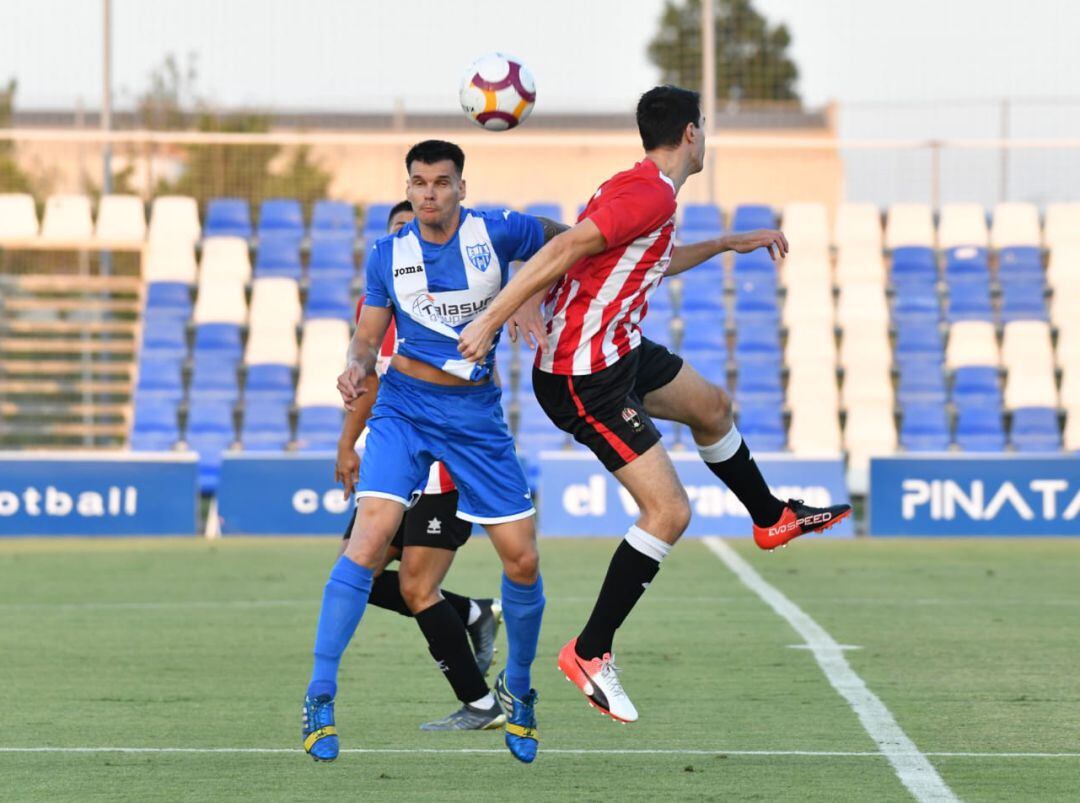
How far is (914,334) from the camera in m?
20.4

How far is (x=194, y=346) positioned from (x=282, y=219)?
2.12m

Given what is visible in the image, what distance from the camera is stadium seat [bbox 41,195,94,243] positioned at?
2077 cm

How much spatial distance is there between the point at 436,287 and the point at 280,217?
15.4 metres

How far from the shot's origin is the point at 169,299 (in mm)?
20297

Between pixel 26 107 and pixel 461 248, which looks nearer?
pixel 461 248

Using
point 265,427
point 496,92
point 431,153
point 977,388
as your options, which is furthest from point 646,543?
point 977,388

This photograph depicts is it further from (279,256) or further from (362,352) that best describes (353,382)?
(279,256)

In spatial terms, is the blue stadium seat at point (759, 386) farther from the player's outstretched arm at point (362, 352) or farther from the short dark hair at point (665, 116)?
the player's outstretched arm at point (362, 352)

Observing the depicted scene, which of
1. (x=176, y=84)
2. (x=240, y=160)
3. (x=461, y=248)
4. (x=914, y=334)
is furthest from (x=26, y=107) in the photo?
(x=461, y=248)

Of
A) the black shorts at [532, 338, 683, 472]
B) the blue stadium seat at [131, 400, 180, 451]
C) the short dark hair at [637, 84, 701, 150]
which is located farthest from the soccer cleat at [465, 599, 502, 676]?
the blue stadium seat at [131, 400, 180, 451]

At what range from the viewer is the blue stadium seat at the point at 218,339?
65.3 ft

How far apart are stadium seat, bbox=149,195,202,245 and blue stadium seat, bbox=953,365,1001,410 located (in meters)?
9.12

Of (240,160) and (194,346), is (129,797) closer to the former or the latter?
Result: (194,346)

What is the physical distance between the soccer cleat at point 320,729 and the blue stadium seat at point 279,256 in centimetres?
1546
